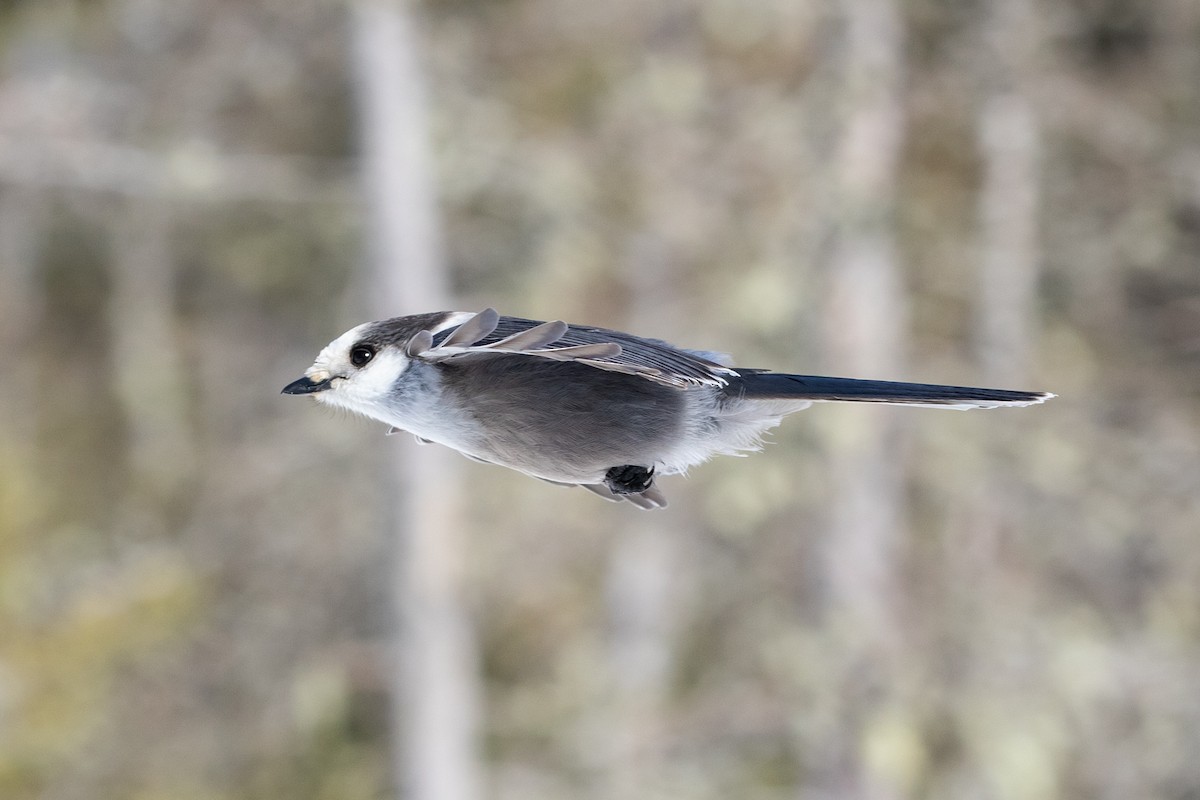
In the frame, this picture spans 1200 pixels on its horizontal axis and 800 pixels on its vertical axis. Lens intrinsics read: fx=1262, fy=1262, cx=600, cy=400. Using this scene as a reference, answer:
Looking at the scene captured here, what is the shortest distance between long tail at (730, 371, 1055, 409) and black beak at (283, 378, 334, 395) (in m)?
0.63

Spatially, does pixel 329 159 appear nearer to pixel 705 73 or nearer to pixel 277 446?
pixel 277 446

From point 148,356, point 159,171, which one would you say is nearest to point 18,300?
point 148,356

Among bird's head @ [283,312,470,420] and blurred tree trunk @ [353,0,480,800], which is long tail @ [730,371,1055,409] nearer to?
bird's head @ [283,312,470,420]

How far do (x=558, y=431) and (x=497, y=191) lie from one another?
6.76 metres

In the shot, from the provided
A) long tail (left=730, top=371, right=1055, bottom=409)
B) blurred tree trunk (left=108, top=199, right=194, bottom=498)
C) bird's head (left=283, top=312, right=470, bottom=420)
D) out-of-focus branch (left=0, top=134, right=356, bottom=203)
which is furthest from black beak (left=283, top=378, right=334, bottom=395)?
blurred tree trunk (left=108, top=199, right=194, bottom=498)

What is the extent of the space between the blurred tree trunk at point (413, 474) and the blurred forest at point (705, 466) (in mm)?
35

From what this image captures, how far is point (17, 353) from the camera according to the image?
13.6 meters

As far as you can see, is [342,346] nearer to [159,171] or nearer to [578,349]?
[578,349]

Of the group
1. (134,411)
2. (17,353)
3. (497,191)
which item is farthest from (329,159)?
(17,353)

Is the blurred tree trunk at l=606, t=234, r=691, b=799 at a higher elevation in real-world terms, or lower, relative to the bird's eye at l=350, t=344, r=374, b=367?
higher

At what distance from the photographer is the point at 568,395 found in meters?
1.86

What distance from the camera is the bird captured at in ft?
5.24

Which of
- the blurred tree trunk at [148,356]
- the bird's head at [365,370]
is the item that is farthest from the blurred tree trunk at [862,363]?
the blurred tree trunk at [148,356]

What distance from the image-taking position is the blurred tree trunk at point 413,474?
25.1 ft
